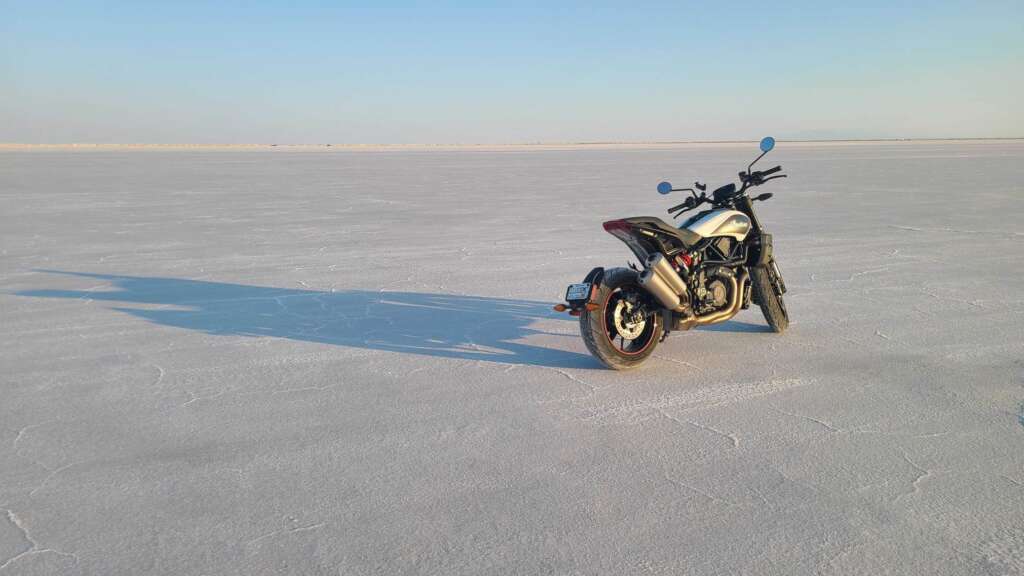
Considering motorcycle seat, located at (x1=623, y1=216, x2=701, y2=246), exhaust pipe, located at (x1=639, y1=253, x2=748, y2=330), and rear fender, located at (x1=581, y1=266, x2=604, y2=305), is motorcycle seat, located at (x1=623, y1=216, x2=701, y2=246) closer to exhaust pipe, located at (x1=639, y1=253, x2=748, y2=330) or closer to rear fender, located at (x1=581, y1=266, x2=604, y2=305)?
exhaust pipe, located at (x1=639, y1=253, x2=748, y2=330)

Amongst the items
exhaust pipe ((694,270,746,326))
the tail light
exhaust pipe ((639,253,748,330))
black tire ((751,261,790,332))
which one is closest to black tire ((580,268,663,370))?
exhaust pipe ((639,253,748,330))

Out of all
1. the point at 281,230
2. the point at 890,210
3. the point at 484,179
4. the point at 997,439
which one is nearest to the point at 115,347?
the point at 997,439

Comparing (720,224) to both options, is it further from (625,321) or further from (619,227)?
(625,321)

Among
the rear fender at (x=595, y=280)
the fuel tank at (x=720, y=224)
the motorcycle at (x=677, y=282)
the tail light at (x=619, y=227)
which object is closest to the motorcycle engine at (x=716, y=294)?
the motorcycle at (x=677, y=282)

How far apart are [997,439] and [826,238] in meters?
8.08

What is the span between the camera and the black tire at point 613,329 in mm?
5484

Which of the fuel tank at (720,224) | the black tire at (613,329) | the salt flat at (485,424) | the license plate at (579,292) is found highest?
the fuel tank at (720,224)

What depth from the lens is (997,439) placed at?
4.36 m

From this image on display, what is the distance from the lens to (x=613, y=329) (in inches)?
223

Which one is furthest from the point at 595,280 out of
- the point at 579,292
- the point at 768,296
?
the point at 768,296

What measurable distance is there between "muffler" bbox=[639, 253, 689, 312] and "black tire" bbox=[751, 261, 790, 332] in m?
1.02

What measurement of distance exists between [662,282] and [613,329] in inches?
17.8

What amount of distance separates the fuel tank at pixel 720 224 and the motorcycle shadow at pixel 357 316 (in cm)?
122

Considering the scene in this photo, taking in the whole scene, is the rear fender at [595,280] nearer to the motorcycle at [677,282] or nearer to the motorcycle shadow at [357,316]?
the motorcycle at [677,282]
